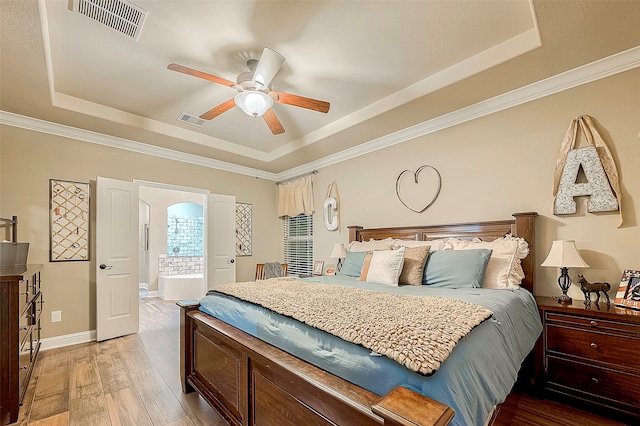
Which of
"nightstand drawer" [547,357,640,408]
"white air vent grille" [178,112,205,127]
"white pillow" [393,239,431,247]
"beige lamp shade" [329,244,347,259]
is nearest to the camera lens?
"nightstand drawer" [547,357,640,408]

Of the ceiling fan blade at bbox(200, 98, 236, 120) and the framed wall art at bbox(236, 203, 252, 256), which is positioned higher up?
the ceiling fan blade at bbox(200, 98, 236, 120)

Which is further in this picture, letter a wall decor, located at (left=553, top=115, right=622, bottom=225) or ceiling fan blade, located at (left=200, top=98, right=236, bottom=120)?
ceiling fan blade, located at (left=200, top=98, right=236, bottom=120)

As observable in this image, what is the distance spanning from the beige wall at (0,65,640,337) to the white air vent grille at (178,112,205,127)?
3.34ft

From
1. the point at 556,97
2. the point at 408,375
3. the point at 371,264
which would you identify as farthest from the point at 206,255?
the point at 556,97

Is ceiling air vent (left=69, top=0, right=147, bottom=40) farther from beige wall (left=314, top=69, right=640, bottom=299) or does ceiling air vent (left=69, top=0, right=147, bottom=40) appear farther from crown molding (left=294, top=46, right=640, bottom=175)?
beige wall (left=314, top=69, right=640, bottom=299)

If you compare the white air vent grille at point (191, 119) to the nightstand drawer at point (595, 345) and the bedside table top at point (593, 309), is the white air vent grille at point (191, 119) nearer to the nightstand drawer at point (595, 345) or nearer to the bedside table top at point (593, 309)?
the bedside table top at point (593, 309)

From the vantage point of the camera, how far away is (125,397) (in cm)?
229

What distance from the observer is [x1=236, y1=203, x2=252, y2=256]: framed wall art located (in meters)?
5.22

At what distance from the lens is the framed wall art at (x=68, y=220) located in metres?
3.44

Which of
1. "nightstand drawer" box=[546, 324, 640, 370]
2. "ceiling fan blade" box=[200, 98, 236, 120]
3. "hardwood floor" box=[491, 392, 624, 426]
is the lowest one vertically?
"hardwood floor" box=[491, 392, 624, 426]

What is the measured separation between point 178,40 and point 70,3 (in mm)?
647

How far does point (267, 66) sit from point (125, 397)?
279 cm

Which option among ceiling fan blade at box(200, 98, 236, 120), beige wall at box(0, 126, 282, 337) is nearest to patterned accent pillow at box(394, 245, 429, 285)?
ceiling fan blade at box(200, 98, 236, 120)

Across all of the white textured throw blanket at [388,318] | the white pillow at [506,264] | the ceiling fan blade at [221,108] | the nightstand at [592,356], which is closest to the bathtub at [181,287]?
the ceiling fan blade at [221,108]
